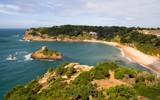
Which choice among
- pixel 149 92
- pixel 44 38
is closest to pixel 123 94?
pixel 149 92

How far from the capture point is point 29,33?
118500 mm

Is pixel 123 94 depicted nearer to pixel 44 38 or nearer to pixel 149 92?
pixel 149 92

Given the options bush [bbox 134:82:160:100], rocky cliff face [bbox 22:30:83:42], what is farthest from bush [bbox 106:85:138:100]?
rocky cliff face [bbox 22:30:83:42]

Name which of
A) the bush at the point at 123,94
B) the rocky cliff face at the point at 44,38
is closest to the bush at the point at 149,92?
the bush at the point at 123,94

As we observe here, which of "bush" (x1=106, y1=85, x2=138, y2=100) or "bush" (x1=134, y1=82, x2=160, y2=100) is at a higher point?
"bush" (x1=106, y1=85, x2=138, y2=100)

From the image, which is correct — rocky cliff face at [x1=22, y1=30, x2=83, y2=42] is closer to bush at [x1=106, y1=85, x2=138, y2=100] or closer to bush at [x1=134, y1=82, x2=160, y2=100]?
bush at [x1=134, y1=82, x2=160, y2=100]

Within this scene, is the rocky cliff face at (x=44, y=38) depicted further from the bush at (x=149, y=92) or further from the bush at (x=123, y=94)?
the bush at (x=123, y=94)

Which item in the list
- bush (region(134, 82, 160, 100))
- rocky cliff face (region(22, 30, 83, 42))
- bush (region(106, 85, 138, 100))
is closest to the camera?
bush (region(106, 85, 138, 100))

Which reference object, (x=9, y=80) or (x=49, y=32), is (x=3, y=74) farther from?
(x=49, y=32)

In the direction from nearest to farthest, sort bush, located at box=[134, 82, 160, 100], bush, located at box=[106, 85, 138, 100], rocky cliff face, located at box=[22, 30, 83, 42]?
bush, located at box=[106, 85, 138, 100] < bush, located at box=[134, 82, 160, 100] < rocky cliff face, located at box=[22, 30, 83, 42]

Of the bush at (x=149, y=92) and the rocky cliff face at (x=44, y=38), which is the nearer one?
the bush at (x=149, y=92)

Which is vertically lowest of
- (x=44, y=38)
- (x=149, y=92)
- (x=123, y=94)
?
(x=149, y=92)

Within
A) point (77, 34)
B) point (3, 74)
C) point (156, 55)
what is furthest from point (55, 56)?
point (77, 34)

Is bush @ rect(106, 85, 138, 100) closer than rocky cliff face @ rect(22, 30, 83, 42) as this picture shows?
Yes
